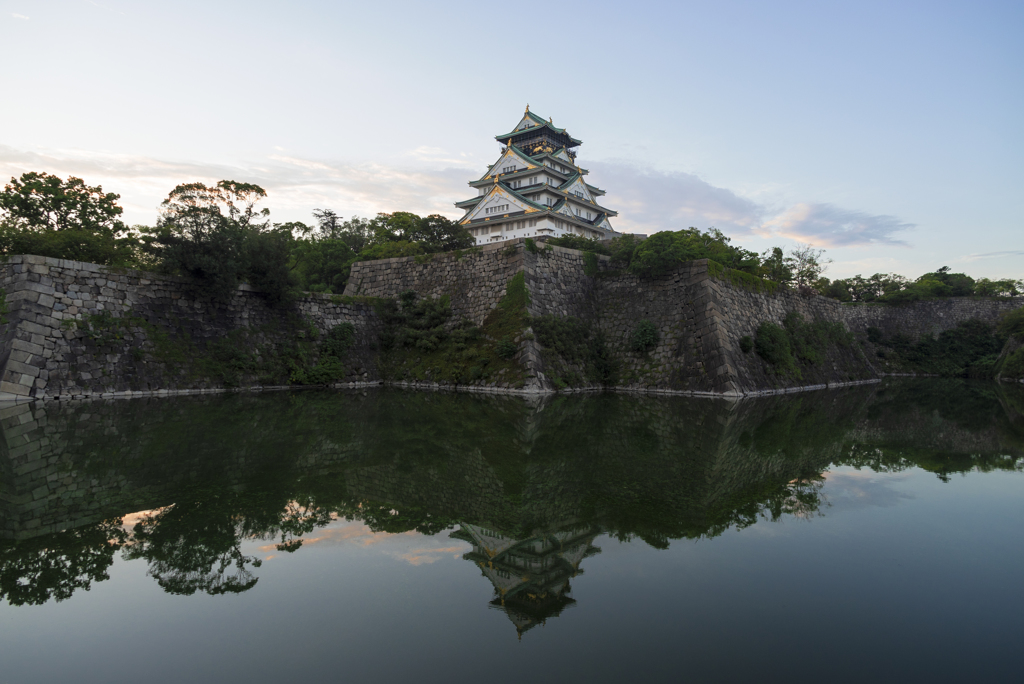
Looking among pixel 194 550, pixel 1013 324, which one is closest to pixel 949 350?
pixel 1013 324

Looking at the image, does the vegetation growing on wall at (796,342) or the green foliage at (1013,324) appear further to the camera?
the green foliage at (1013,324)

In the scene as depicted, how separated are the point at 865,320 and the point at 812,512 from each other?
130ft

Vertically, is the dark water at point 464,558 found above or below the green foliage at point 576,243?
below

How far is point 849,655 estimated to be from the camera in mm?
3070

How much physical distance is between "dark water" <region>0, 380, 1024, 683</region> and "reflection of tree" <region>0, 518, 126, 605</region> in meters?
0.02

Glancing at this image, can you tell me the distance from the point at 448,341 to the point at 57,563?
17.0 meters

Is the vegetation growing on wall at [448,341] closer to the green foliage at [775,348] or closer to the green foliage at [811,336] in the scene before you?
the green foliage at [775,348]

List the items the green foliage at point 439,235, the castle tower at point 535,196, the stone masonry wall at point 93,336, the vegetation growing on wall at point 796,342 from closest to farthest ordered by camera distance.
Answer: the stone masonry wall at point 93,336, the vegetation growing on wall at point 796,342, the green foliage at point 439,235, the castle tower at point 535,196

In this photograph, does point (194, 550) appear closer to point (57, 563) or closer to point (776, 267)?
point (57, 563)

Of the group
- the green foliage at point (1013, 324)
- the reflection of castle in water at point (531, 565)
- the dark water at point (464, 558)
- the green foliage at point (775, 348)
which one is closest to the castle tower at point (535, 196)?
the green foliage at point (775, 348)

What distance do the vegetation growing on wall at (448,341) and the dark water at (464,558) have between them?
9.40 m

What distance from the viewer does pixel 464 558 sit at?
4.50 m

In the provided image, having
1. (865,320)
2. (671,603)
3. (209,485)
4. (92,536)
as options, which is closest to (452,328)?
(209,485)

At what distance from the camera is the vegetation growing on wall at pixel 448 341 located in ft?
62.5
